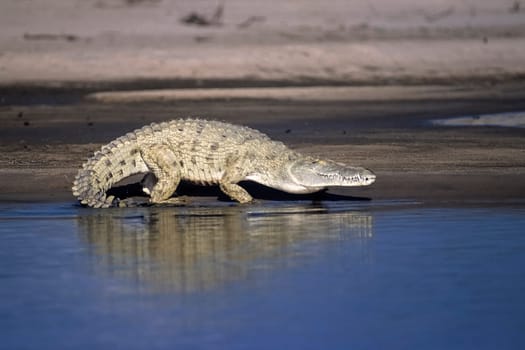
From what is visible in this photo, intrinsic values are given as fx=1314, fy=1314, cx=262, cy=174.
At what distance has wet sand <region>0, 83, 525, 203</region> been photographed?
13.0 m

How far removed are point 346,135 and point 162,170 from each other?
242 inches

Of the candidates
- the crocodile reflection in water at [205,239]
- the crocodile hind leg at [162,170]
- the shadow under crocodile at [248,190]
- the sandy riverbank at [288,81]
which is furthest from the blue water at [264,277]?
the sandy riverbank at [288,81]

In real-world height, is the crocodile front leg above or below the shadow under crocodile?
above

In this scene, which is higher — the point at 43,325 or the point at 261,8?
the point at 261,8

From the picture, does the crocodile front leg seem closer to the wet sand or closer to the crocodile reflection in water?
the crocodile reflection in water

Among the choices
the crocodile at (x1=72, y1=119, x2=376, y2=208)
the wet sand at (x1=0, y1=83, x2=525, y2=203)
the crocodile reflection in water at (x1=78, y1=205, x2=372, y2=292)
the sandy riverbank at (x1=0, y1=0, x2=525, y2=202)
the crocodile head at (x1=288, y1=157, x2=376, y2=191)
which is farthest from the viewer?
the sandy riverbank at (x1=0, y1=0, x2=525, y2=202)

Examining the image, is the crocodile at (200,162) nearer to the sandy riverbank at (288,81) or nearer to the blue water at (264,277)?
the blue water at (264,277)

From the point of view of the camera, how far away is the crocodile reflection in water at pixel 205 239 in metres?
8.79

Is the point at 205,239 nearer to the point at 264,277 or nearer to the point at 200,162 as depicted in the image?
the point at 264,277

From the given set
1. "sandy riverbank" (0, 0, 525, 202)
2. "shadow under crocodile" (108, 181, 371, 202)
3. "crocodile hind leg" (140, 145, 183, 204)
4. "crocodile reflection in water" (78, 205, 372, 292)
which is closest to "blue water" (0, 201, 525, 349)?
"crocodile reflection in water" (78, 205, 372, 292)

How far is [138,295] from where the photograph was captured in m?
8.09

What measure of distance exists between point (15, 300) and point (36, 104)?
1794 cm

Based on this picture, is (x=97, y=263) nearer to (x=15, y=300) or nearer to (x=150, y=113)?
(x=15, y=300)

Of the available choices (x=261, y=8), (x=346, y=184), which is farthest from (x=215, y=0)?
(x=346, y=184)
